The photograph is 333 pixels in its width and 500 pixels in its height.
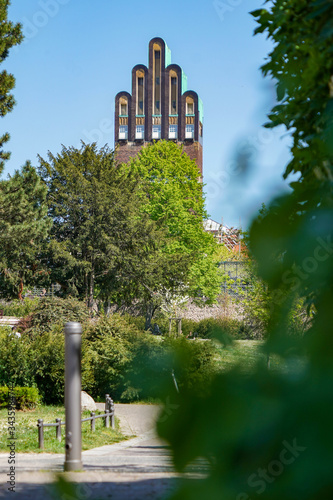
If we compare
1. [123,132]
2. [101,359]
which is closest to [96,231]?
[101,359]

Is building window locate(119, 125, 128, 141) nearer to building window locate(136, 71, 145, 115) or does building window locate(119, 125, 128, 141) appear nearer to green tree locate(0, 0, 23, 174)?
building window locate(136, 71, 145, 115)

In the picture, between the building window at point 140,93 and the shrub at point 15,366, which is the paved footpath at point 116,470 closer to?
the shrub at point 15,366

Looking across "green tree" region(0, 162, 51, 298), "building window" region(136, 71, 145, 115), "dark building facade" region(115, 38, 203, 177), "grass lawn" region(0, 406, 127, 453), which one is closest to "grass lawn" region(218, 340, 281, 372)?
"grass lawn" region(0, 406, 127, 453)

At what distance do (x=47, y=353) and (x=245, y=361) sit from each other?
16.9 metres

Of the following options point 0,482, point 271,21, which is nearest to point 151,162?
point 0,482

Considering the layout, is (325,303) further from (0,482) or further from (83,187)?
(83,187)

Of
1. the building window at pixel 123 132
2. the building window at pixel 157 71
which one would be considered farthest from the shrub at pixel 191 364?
the building window at pixel 157 71

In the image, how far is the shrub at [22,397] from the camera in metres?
15.7

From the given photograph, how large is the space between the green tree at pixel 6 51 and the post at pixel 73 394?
11.8 metres

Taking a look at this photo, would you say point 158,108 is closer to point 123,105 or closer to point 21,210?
point 123,105

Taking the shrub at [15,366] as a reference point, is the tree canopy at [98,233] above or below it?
above

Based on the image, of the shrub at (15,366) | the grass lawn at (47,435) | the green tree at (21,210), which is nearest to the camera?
the grass lawn at (47,435)

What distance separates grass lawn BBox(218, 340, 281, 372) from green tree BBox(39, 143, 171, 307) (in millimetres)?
27543

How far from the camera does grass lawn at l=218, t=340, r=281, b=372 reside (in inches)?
39.0
